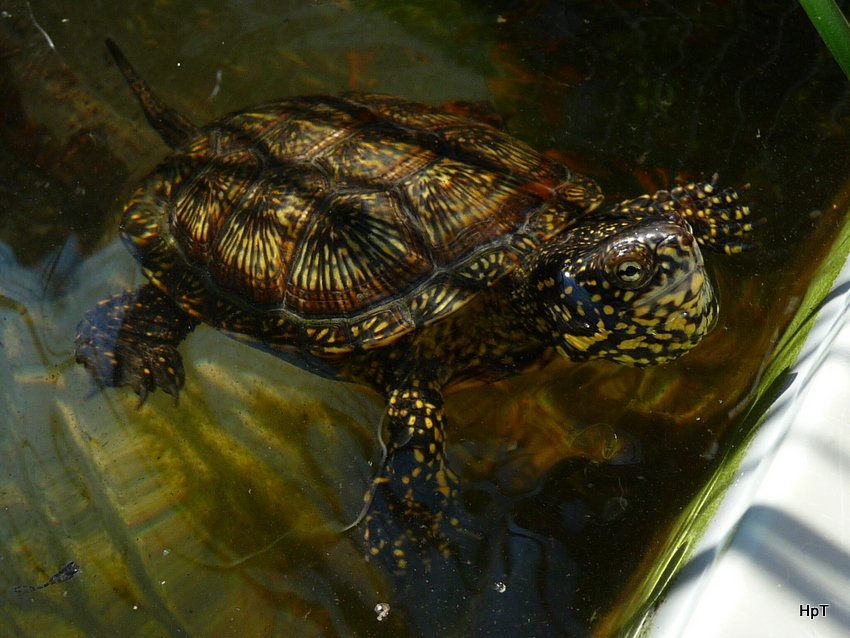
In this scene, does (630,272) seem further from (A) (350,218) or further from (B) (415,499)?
(B) (415,499)

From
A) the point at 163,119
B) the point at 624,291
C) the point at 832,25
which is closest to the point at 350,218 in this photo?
the point at 624,291

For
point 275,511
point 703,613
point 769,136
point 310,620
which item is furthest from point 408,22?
point 703,613

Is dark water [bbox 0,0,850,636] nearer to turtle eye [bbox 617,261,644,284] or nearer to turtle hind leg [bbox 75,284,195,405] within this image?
turtle hind leg [bbox 75,284,195,405]

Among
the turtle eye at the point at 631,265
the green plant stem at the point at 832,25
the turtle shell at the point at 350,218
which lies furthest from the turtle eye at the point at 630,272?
the green plant stem at the point at 832,25

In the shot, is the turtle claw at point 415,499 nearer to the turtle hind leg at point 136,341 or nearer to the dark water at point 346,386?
the dark water at point 346,386

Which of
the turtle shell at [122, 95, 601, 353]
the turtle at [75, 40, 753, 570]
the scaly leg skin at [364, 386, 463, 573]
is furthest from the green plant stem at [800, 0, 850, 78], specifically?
the scaly leg skin at [364, 386, 463, 573]

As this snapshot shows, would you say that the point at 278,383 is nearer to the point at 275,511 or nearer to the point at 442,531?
the point at 275,511

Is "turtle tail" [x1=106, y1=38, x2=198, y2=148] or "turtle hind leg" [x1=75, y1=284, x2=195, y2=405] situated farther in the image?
"turtle tail" [x1=106, y1=38, x2=198, y2=148]
